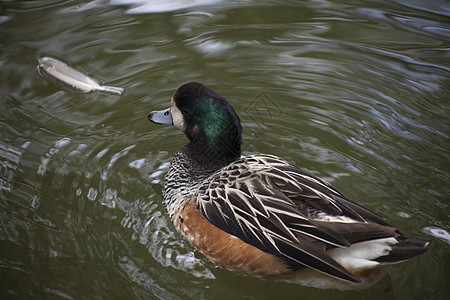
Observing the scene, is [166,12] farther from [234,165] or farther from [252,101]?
[234,165]

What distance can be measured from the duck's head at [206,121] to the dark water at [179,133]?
2.11 feet

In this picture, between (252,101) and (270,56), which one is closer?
(252,101)

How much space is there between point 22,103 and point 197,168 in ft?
8.40

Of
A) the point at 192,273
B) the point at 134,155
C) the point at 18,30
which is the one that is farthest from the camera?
the point at 18,30

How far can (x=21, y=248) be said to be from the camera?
12.5 feet

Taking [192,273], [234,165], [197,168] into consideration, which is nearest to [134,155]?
[197,168]

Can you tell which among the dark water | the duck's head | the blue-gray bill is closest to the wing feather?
the duck's head

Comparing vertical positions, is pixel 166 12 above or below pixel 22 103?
above

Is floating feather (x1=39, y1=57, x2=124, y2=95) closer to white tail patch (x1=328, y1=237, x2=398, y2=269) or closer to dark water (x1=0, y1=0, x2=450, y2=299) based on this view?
dark water (x1=0, y1=0, x2=450, y2=299)

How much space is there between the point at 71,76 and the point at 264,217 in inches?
147

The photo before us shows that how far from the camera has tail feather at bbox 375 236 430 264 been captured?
123 inches

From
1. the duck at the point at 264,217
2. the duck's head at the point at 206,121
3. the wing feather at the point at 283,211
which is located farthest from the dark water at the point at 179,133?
the duck's head at the point at 206,121

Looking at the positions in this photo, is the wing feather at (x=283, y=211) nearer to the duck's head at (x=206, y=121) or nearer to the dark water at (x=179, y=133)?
the duck's head at (x=206, y=121)

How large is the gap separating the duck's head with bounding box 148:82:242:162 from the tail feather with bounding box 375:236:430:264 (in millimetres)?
1601
